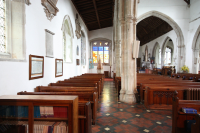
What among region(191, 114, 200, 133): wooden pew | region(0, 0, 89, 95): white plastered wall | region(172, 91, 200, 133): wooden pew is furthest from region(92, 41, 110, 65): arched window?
region(191, 114, 200, 133): wooden pew

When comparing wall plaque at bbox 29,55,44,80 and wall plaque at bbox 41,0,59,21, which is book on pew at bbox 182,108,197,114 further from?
wall plaque at bbox 41,0,59,21

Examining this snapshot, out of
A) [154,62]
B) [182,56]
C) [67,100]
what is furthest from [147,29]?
[67,100]

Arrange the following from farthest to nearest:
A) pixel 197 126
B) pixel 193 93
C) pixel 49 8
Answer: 1. pixel 49 8
2. pixel 193 93
3. pixel 197 126

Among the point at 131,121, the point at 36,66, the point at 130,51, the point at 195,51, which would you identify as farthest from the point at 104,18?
the point at 131,121

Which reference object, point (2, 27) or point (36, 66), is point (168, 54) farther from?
point (2, 27)

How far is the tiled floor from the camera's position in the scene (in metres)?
3.00

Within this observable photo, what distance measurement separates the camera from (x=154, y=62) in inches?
765

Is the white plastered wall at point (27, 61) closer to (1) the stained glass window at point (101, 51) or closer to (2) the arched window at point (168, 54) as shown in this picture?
(1) the stained glass window at point (101, 51)

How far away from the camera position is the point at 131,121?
345 centimetres

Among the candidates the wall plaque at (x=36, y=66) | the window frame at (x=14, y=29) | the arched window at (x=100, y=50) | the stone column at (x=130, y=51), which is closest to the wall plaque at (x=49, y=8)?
the window frame at (x=14, y=29)

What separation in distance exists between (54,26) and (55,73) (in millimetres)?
1905

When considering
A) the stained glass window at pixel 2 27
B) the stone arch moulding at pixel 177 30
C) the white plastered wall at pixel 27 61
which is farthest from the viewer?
the stone arch moulding at pixel 177 30

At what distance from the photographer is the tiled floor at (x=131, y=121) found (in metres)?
3.00

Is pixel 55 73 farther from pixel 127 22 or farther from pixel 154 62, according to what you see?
pixel 154 62
